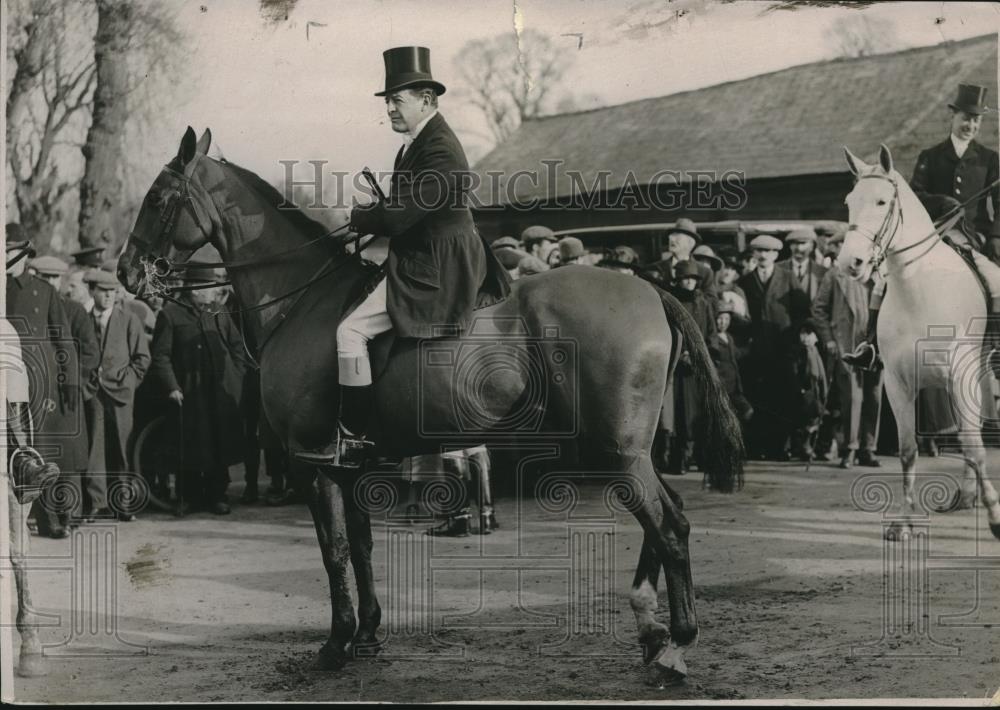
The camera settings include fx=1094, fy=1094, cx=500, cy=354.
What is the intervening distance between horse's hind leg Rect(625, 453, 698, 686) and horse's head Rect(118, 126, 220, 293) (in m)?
2.67

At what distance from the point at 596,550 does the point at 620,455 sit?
4.28ft

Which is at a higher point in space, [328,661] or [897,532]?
[897,532]

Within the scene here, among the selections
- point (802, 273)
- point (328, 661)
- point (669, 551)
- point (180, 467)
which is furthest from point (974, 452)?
point (180, 467)

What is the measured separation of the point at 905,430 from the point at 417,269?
3399 mm

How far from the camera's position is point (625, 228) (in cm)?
725

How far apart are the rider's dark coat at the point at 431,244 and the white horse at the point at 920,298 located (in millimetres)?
2495

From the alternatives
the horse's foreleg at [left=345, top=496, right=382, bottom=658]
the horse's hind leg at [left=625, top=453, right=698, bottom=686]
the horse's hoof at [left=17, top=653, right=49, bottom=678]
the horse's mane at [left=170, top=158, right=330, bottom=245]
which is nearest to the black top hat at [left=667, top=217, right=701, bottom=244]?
the horse's hind leg at [left=625, top=453, right=698, bottom=686]

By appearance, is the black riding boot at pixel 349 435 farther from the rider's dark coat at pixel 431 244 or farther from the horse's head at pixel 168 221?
the horse's head at pixel 168 221

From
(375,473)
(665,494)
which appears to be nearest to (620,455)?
(665,494)

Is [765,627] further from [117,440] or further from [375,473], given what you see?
[117,440]

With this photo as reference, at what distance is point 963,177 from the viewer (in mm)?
6641

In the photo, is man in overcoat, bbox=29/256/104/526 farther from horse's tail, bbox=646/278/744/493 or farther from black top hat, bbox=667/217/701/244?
black top hat, bbox=667/217/701/244

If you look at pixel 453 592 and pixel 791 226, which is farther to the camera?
pixel 791 226

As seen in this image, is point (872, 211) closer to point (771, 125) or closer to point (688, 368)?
point (771, 125)
